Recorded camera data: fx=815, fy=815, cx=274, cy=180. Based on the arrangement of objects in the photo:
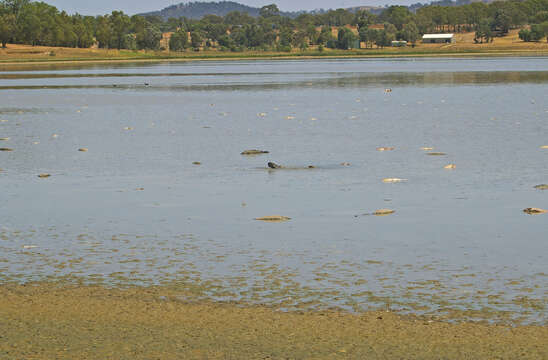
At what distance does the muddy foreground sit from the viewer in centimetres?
790

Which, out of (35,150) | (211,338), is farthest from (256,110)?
(211,338)

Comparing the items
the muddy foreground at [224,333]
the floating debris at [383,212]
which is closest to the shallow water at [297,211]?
the floating debris at [383,212]

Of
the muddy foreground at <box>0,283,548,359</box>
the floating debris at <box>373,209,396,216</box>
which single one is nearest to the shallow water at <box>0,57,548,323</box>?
the floating debris at <box>373,209,396,216</box>

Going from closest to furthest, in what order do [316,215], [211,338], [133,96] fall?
1. [211,338]
2. [316,215]
3. [133,96]

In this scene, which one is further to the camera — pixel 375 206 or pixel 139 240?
pixel 375 206

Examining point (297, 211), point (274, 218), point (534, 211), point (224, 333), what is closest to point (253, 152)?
point (297, 211)

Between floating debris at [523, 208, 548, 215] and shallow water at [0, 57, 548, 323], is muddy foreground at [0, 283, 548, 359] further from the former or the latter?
floating debris at [523, 208, 548, 215]

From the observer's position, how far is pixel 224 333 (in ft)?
27.8

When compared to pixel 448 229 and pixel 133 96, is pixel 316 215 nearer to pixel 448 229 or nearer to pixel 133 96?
pixel 448 229

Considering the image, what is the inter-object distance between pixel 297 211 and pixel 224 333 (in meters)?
6.42

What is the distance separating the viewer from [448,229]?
514 inches

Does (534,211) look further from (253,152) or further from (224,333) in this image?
(253,152)

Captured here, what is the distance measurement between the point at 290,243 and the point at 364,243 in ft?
3.68

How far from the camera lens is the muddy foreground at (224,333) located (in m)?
7.90
